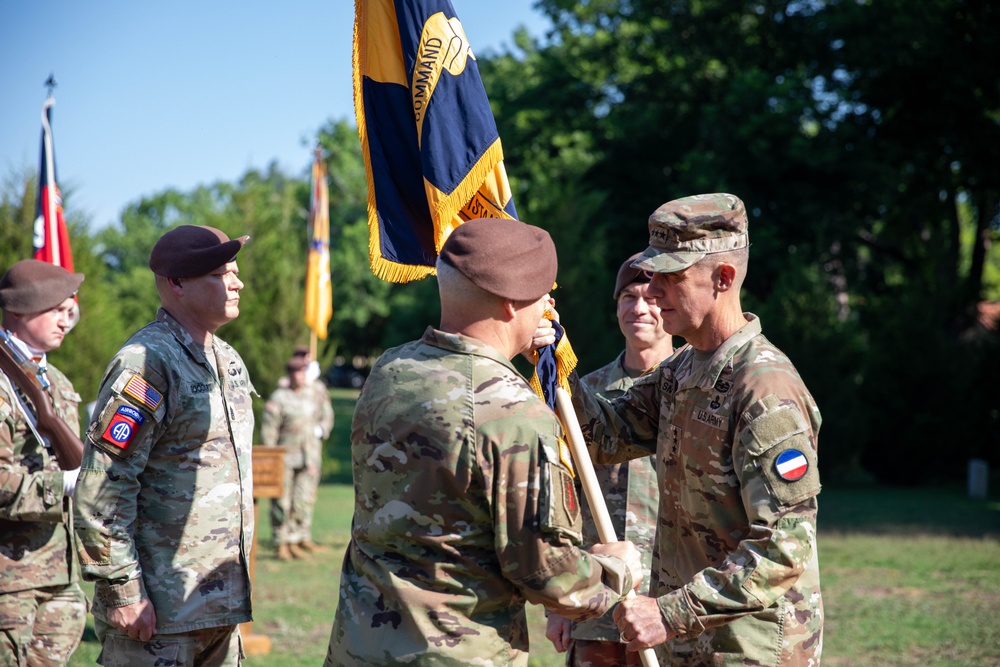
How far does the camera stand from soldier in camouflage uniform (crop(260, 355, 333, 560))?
1234 cm

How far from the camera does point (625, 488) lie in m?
4.52

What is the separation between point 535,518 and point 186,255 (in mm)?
2189

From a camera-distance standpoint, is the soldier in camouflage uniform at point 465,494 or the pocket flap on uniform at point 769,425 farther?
the pocket flap on uniform at point 769,425

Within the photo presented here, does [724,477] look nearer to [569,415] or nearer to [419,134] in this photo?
[569,415]

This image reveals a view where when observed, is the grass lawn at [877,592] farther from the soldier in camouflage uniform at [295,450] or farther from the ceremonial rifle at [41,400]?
the ceremonial rifle at [41,400]

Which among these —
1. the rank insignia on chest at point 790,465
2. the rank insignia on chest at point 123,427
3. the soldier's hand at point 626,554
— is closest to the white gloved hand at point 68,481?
the rank insignia on chest at point 123,427

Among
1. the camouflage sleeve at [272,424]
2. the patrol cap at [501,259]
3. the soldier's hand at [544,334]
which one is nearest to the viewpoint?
the patrol cap at [501,259]

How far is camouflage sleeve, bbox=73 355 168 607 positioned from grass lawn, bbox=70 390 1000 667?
3783 mm

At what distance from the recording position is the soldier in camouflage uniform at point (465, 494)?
2.58 metres

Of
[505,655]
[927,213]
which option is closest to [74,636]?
[505,655]

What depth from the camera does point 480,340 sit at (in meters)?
2.76

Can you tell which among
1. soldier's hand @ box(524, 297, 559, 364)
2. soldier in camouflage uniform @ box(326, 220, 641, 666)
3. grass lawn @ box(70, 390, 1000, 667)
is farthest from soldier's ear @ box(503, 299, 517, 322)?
grass lawn @ box(70, 390, 1000, 667)

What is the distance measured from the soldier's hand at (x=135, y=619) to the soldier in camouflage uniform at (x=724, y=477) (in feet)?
6.00

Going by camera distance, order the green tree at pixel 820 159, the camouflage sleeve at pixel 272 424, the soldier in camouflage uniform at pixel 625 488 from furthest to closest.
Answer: the green tree at pixel 820 159 < the camouflage sleeve at pixel 272 424 < the soldier in camouflage uniform at pixel 625 488
